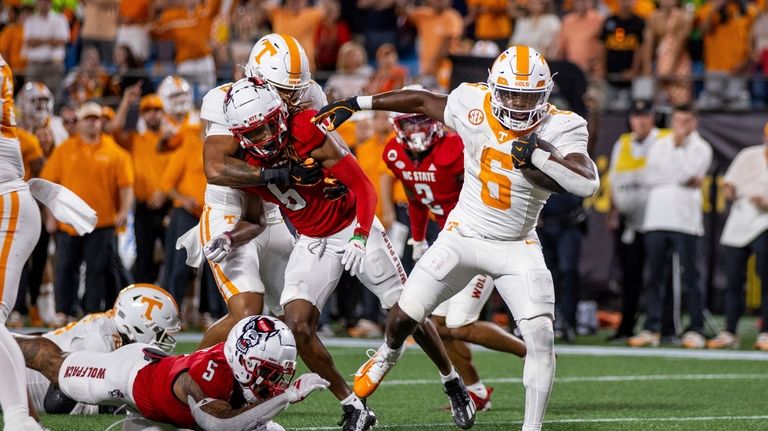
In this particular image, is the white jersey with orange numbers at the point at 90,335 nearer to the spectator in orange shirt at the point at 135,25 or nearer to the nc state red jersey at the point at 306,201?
the nc state red jersey at the point at 306,201

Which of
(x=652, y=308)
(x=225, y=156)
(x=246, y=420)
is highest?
(x=225, y=156)

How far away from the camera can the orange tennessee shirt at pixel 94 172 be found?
39.4 feet

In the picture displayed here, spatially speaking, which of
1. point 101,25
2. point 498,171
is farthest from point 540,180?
point 101,25

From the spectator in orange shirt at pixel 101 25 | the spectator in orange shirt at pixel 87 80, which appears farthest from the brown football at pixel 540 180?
the spectator in orange shirt at pixel 101 25

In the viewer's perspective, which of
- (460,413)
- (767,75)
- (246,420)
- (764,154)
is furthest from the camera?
(767,75)

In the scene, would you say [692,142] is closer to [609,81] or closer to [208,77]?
[609,81]

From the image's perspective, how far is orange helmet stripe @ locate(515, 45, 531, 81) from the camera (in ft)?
21.5

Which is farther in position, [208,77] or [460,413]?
[208,77]

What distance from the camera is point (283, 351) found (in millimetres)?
5641

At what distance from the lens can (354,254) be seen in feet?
22.2

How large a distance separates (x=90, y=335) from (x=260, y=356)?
211cm

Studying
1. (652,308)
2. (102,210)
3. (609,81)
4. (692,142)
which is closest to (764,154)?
(692,142)

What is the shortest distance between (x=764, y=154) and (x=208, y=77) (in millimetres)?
6043

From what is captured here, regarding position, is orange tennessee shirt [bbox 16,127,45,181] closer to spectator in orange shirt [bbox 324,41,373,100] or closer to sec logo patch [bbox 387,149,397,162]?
spectator in orange shirt [bbox 324,41,373,100]
